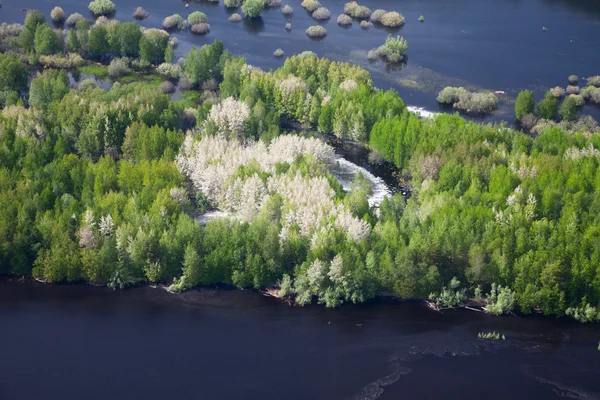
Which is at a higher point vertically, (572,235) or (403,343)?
(572,235)

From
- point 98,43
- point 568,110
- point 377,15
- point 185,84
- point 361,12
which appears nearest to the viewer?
point 568,110

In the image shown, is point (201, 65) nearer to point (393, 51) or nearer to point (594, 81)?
point (393, 51)

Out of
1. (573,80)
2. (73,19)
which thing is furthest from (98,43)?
(573,80)

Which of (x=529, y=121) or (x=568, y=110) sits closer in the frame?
(x=568, y=110)

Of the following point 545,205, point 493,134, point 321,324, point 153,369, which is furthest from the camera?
point 493,134

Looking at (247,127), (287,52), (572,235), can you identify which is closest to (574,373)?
(572,235)

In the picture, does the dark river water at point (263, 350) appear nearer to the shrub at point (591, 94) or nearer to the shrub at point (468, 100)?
the shrub at point (468, 100)

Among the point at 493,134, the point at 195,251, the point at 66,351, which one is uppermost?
the point at 493,134

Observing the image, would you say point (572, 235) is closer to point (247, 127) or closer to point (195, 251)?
point (195, 251)
